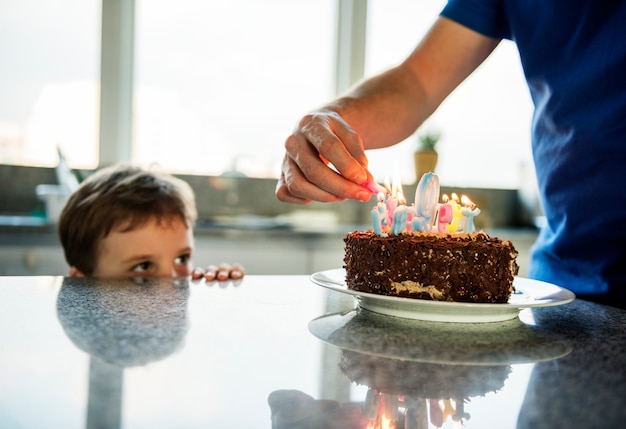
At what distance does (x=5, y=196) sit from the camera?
286cm

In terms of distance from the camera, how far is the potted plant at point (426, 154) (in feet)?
10.8

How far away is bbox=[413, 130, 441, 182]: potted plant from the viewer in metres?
3.29

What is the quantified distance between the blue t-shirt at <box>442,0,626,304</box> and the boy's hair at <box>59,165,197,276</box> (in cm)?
85

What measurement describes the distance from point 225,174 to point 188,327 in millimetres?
2640

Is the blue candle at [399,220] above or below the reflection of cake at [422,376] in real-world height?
above

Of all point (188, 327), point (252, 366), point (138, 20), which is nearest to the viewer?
point (252, 366)

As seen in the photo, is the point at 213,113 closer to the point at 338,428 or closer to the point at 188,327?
the point at 188,327

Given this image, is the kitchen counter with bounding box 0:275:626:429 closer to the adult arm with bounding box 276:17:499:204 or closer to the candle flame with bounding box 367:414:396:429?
the candle flame with bounding box 367:414:396:429

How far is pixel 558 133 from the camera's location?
3.51ft

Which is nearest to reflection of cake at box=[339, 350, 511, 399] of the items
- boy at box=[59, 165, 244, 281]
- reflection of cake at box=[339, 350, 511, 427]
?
reflection of cake at box=[339, 350, 511, 427]

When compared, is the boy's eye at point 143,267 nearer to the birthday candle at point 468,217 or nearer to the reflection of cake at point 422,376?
the birthday candle at point 468,217

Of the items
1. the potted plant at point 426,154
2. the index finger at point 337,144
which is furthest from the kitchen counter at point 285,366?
the potted plant at point 426,154

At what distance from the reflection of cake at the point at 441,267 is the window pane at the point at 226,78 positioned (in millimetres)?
2615

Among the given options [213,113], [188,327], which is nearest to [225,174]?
[213,113]
